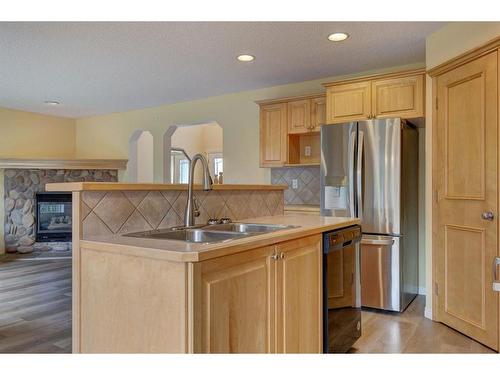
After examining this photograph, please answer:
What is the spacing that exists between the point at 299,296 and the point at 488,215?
5.24 feet

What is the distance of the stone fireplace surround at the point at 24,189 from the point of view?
6.25 metres

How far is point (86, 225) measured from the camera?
66.1 inches

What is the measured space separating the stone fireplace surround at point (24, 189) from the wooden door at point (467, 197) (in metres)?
5.17

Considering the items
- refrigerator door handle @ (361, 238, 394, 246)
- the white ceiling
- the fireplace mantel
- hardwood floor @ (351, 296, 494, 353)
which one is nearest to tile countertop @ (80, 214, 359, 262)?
hardwood floor @ (351, 296, 494, 353)

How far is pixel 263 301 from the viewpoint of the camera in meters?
1.65

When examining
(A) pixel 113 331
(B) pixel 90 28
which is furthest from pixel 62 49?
(A) pixel 113 331

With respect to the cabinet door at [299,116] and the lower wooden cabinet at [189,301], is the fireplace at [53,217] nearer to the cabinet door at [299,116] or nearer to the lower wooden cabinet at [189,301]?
the cabinet door at [299,116]

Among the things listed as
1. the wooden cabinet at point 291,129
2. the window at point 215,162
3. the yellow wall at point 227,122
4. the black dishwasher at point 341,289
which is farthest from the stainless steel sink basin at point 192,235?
the window at point 215,162

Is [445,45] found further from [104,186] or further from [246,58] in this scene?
[104,186]

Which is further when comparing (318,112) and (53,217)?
(53,217)

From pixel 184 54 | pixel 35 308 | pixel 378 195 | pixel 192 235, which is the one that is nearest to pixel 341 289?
pixel 192 235

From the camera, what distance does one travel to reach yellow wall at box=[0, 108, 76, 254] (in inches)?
250

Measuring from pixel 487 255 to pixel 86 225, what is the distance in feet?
8.34

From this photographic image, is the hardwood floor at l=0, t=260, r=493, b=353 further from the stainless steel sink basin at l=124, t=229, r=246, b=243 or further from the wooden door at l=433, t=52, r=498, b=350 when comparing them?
the stainless steel sink basin at l=124, t=229, r=246, b=243
